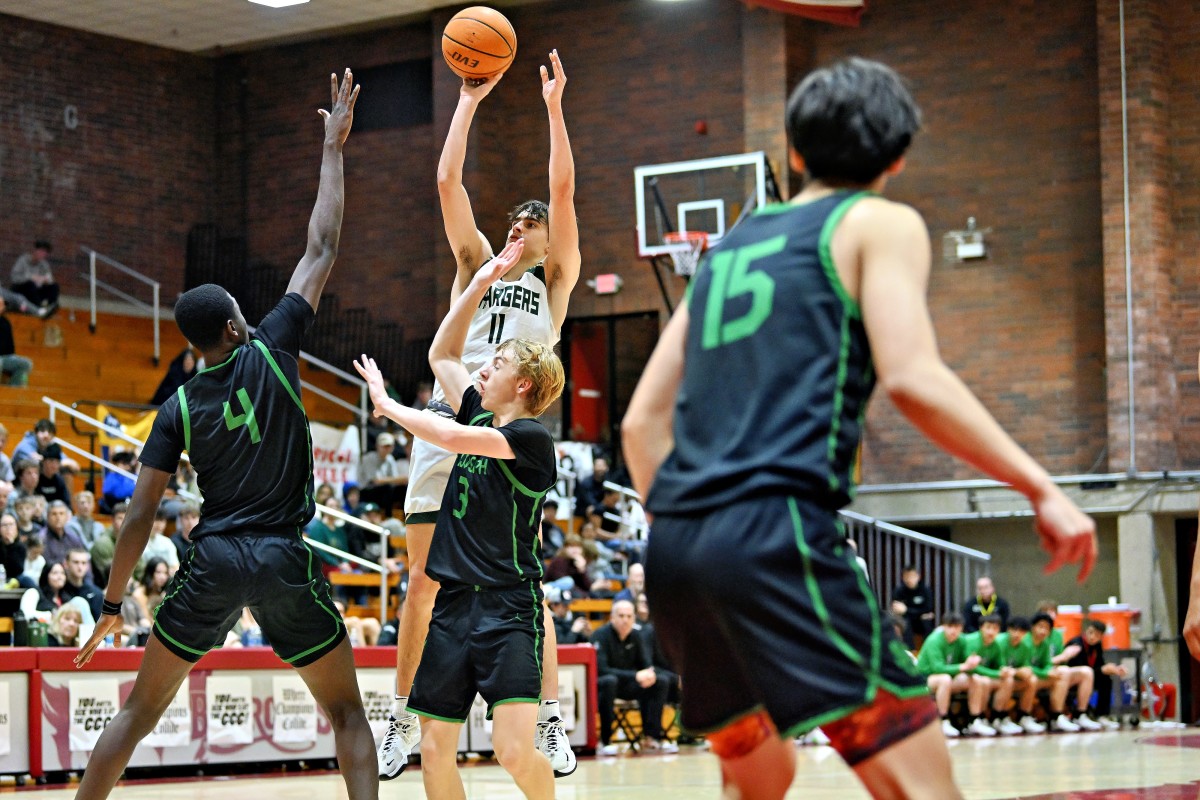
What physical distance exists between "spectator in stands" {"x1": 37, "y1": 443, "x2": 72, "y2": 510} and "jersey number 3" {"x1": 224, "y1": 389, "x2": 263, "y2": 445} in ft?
36.5

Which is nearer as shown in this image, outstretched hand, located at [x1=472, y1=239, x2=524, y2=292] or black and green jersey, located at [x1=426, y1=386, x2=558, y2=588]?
black and green jersey, located at [x1=426, y1=386, x2=558, y2=588]

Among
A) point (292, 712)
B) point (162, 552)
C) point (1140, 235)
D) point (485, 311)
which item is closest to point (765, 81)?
point (1140, 235)

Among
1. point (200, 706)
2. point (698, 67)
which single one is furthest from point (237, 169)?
point (200, 706)

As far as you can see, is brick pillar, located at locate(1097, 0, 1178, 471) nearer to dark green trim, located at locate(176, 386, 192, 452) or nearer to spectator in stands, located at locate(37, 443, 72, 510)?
spectator in stands, located at locate(37, 443, 72, 510)

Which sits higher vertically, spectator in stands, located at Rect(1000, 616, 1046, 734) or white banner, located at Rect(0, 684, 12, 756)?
white banner, located at Rect(0, 684, 12, 756)

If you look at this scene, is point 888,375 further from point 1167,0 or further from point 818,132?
point 1167,0

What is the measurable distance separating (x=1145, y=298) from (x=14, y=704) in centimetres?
1471

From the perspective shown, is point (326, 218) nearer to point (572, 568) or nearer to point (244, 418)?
point (244, 418)

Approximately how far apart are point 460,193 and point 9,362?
594 inches

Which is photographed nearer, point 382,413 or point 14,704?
point 382,413

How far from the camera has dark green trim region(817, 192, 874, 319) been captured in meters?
3.05

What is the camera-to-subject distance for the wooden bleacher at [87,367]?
2091 centimetres

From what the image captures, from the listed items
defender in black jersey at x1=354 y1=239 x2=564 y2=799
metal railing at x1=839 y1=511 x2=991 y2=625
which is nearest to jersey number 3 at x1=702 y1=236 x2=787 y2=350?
defender in black jersey at x1=354 y1=239 x2=564 y2=799

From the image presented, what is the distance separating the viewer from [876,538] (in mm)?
21875
